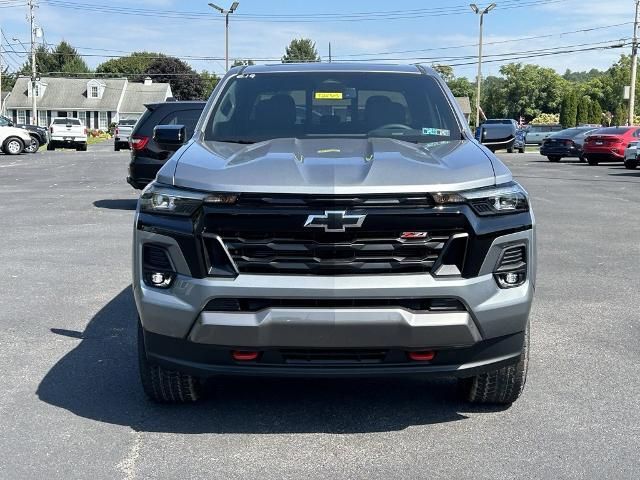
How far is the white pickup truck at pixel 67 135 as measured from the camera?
43.0 m

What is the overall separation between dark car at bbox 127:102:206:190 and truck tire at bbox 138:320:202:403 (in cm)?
933

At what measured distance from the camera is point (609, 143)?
100ft

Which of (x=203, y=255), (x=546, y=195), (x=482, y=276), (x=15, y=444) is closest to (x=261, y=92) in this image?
(x=203, y=255)

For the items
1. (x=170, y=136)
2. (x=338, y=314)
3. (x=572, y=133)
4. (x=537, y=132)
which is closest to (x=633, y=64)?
(x=537, y=132)

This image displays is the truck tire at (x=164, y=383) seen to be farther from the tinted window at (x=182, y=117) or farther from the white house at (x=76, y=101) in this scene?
the white house at (x=76, y=101)

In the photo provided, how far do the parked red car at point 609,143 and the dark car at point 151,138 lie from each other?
67.3 ft

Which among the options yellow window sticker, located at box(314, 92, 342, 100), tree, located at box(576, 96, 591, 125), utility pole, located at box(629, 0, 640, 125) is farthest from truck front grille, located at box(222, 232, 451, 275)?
tree, located at box(576, 96, 591, 125)

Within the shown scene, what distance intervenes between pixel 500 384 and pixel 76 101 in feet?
301

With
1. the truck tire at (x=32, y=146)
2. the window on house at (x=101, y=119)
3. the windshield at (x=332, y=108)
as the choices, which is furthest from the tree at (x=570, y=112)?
the windshield at (x=332, y=108)

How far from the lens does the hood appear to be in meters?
3.92

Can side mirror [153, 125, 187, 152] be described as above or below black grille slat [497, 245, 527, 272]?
above

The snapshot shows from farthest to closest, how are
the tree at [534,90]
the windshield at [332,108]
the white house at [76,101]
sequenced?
the tree at [534,90] < the white house at [76,101] < the windshield at [332,108]

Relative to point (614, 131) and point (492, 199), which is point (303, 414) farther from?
point (614, 131)

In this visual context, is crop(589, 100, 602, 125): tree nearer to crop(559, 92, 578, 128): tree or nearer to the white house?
crop(559, 92, 578, 128): tree
